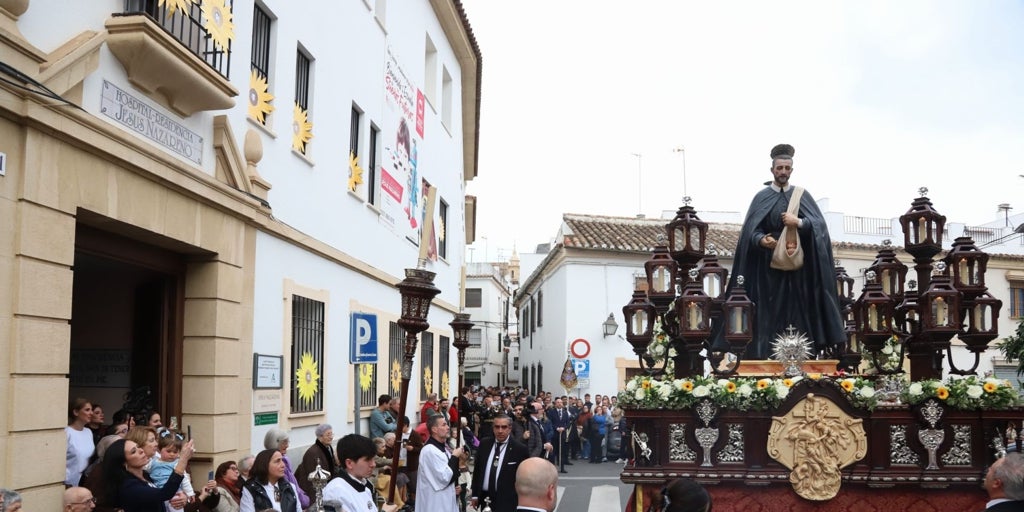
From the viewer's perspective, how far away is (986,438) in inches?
341

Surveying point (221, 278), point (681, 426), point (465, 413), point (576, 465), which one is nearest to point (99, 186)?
point (221, 278)

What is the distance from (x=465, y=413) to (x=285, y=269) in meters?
8.40

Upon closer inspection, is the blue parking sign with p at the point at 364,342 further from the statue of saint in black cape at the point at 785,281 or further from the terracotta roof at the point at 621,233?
the terracotta roof at the point at 621,233

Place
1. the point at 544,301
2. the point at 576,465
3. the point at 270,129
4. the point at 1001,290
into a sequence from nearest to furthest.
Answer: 1. the point at 270,129
2. the point at 576,465
3. the point at 1001,290
4. the point at 544,301

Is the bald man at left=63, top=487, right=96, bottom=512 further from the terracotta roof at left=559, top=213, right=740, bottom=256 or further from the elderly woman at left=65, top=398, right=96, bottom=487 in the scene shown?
the terracotta roof at left=559, top=213, right=740, bottom=256

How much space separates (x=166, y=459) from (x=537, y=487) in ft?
12.7

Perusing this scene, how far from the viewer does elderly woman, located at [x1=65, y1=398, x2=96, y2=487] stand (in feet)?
25.2

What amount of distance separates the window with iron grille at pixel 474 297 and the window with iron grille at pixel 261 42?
154 ft

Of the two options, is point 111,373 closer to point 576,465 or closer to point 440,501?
point 440,501

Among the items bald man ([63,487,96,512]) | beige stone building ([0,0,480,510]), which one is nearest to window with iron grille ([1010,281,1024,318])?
beige stone building ([0,0,480,510])

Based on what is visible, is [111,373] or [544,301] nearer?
[111,373]

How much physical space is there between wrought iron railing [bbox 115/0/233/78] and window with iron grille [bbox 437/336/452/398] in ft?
46.4

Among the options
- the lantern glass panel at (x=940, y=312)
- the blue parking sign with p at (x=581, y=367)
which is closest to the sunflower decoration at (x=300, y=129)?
the lantern glass panel at (x=940, y=312)

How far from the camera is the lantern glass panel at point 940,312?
9.31m
